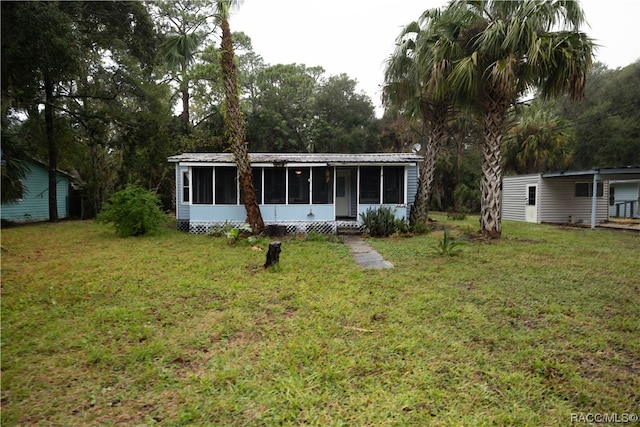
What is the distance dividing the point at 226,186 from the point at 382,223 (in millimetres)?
5648

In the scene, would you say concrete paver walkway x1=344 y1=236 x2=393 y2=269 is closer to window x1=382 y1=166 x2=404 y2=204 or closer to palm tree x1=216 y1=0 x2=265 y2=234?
window x1=382 y1=166 x2=404 y2=204

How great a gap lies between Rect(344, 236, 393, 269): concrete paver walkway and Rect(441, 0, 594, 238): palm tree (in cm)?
397

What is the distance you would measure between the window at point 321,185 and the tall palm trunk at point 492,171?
503cm

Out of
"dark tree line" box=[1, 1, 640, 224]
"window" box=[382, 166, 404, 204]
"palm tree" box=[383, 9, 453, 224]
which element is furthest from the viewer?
"window" box=[382, 166, 404, 204]

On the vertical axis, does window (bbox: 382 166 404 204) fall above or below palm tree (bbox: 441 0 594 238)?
below

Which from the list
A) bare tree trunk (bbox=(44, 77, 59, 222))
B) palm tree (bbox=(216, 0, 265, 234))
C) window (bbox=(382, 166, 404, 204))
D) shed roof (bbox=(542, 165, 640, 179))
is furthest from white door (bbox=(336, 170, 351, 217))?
bare tree trunk (bbox=(44, 77, 59, 222))

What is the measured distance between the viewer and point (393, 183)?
1172 cm

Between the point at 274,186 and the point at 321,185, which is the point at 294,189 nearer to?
the point at 274,186

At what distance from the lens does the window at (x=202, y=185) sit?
1123 cm

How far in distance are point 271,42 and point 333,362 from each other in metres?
27.5

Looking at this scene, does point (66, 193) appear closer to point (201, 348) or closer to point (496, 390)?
point (201, 348)

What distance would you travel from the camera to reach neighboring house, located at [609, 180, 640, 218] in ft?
64.2

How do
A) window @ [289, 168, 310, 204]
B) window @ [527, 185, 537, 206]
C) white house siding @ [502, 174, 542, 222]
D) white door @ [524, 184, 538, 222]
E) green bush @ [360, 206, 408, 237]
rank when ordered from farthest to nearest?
1. white house siding @ [502, 174, 542, 222]
2. window @ [527, 185, 537, 206]
3. white door @ [524, 184, 538, 222]
4. window @ [289, 168, 310, 204]
5. green bush @ [360, 206, 408, 237]

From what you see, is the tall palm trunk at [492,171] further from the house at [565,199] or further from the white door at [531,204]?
the white door at [531,204]
